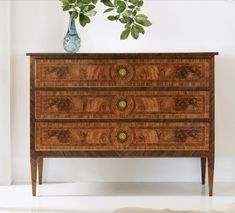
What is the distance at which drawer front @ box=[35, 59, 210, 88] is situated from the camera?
3064 millimetres

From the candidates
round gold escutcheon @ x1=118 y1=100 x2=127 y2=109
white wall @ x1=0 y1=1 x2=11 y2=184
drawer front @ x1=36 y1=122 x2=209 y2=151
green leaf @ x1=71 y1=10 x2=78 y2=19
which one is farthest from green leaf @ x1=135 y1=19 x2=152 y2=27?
white wall @ x1=0 y1=1 x2=11 y2=184

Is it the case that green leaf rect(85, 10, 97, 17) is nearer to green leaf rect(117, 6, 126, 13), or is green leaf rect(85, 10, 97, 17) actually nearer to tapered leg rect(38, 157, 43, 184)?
green leaf rect(117, 6, 126, 13)

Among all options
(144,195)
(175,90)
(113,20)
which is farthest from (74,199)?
(113,20)

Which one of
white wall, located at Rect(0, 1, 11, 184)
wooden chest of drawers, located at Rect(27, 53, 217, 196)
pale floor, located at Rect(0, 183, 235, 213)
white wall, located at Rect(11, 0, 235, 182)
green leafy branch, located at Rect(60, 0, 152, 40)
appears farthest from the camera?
white wall, located at Rect(11, 0, 235, 182)

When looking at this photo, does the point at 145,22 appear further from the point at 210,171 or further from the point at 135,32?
the point at 210,171

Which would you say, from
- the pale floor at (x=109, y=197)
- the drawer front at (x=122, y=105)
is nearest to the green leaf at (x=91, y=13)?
the drawer front at (x=122, y=105)

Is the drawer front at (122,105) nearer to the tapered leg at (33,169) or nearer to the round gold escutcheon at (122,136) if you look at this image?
the round gold escutcheon at (122,136)

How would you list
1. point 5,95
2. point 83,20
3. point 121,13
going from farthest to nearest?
point 5,95
point 121,13
point 83,20

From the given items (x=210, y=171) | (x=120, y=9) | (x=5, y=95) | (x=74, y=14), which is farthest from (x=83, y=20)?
(x=210, y=171)

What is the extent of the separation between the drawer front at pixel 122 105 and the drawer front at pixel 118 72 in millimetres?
59

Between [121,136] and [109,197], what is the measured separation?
1.25 feet

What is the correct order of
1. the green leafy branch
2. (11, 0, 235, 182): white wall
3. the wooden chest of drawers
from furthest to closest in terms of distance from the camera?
1. (11, 0, 235, 182): white wall
2. the green leafy branch
3. the wooden chest of drawers

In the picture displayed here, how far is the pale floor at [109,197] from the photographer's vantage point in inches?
115

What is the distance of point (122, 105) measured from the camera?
307 cm
